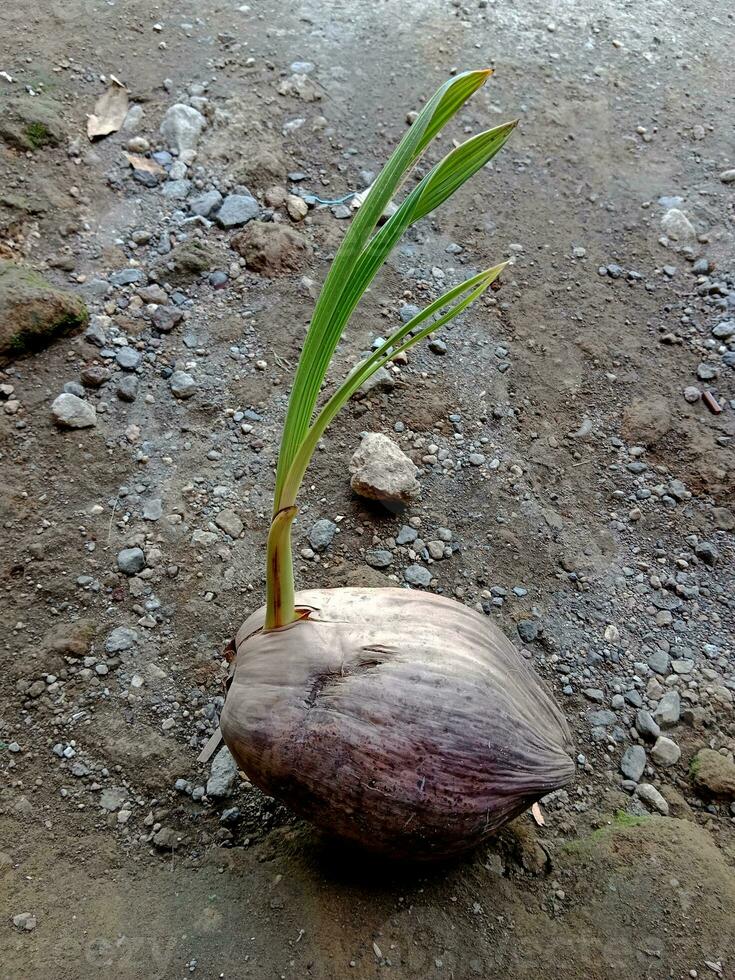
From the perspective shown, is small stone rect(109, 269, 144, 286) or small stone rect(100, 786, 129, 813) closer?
small stone rect(100, 786, 129, 813)

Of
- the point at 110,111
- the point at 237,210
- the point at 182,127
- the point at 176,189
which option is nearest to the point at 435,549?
the point at 237,210

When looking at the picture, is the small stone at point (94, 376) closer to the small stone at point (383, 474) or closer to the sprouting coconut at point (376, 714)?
the small stone at point (383, 474)

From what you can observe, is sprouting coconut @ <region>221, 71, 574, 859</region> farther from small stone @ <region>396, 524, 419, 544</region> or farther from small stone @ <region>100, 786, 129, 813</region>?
small stone @ <region>396, 524, 419, 544</region>

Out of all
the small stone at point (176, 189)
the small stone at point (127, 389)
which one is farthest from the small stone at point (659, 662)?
the small stone at point (176, 189)

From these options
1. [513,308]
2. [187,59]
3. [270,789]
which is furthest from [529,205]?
[270,789]

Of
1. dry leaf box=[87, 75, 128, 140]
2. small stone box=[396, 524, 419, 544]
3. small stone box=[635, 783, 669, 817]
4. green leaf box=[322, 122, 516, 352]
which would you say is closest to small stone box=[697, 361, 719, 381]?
small stone box=[396, 524, 419, 544]

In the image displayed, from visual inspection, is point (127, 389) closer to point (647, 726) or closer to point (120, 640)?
point (120, 640)

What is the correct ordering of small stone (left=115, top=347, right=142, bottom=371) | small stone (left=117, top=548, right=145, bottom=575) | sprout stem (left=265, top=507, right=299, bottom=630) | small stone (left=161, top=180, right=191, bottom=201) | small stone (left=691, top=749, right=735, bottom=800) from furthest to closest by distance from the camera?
small stone (left=161, top=180, right=191, bottom=201) < small stone (left=115, top=347, right=142, bottom=371) < small stone (left=117, top=548, right=145, bottom=575) < small stone (left=691, top=749, right=735, bottom=800) < sprout stem (left=265, top=507, right=299, bottom=630)

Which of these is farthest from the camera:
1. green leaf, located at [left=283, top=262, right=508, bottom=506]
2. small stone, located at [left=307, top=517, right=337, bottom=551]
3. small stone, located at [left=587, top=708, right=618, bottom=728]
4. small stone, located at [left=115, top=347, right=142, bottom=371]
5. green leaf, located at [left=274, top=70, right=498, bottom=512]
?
small stone, located at [left=115, top=347, right=142, bottom=371]
